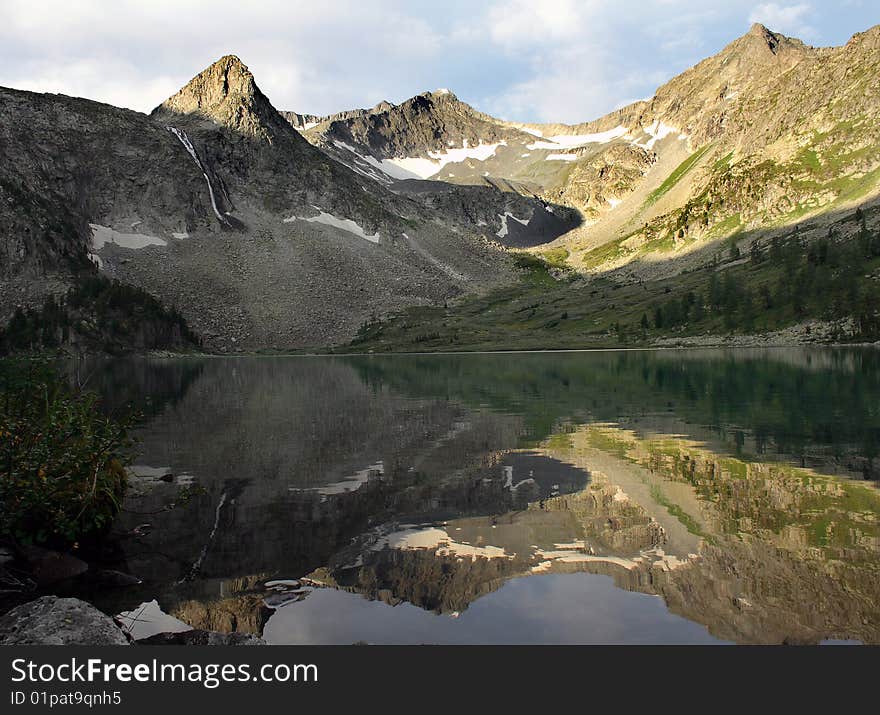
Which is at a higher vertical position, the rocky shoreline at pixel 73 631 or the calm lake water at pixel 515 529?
the rocky shoreline at pixel 73 631

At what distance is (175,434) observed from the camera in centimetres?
3431

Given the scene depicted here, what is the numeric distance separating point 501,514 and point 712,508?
17.8ft

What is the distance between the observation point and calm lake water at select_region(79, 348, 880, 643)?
1105 cm

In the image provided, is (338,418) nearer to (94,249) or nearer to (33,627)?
(33,627)

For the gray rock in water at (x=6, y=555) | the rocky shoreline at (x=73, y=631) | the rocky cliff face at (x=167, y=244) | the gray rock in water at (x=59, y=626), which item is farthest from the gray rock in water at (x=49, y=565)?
the rocky cliff face at (x=167, y=244)

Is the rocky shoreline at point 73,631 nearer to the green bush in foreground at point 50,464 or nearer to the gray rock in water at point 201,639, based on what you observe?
the gray rock in water at point 201,639

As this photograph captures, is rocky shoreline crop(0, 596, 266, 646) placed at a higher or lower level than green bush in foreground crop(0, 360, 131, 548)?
lower

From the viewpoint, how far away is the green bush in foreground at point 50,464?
13898 millimetres

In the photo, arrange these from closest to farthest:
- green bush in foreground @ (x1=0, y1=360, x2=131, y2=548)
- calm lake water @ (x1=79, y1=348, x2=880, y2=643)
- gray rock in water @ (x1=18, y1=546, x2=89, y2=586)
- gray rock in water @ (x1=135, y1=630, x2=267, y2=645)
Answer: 1. gray rock in water @ (x1=135, y1=630, x2=267, y2=645)
2. calm lake water @ (x1=79, y1=348, x2=880, y2=643)
3. gray rock in water @ (x1=18, y1=546, x2=89, y2=586)
4. green bush in foreground @ (x1=0, y1=360, x2=131, y2=548)

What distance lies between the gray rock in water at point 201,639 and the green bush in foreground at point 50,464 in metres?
4.99

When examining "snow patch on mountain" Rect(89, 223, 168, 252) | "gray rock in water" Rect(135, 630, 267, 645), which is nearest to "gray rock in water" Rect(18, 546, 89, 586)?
"gray rock in water" Rect(135, 630, 267, 645)

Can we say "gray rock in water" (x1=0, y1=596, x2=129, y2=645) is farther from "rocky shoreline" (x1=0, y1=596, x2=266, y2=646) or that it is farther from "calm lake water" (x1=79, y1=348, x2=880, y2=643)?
"calm lake water" (x1=79, y1=348, x2=880, y2=643)

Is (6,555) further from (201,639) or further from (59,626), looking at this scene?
(201,639)

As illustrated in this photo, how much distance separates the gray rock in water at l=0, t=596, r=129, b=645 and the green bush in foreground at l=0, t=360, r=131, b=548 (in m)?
4.04
